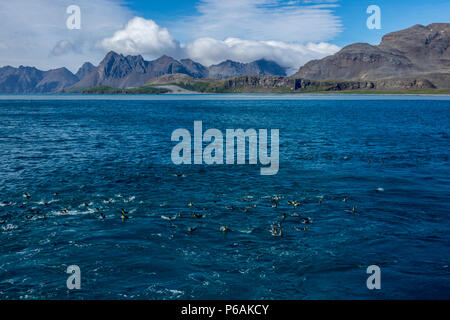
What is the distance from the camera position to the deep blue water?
21.1 metres

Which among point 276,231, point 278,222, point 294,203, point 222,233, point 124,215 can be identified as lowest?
point 222,233

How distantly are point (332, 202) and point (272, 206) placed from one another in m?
6.87

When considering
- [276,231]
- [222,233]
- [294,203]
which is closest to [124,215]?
[222,233]

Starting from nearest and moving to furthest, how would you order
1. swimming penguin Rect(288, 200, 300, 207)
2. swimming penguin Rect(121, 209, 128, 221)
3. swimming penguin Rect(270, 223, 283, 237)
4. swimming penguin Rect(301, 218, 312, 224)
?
swimming penguin Rect(270, 223, 283, 237) → swimming penguin Rect(301, 218, 312, 224) → swimming penguin Rect(121, 209, 128, 221) → swimming penguin Rect(288, 200, 300, 207)

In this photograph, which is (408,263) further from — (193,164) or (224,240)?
(193,164)

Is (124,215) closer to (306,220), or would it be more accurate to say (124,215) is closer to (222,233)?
(222,233)

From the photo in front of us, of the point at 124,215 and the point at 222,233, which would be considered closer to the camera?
the point at 222,233

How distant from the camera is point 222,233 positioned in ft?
92.4

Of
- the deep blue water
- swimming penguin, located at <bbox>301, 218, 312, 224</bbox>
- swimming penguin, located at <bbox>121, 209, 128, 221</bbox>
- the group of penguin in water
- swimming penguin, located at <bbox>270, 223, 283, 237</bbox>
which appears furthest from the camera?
swimming penguin, located at <bbox>121, 209, 128, 221</bbox>

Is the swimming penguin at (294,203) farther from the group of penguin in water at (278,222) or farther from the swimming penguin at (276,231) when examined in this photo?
the swimming penguin at (276,231)

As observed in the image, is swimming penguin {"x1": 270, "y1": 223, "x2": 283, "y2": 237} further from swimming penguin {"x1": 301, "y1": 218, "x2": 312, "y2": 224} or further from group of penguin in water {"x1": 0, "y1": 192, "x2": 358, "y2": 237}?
swimming penguin {"x1": 301, "y1": 218, "x2": 312, "y2": 224}

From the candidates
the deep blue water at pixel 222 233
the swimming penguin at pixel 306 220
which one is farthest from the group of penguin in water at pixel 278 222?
the deep blue water at pixel 222 233

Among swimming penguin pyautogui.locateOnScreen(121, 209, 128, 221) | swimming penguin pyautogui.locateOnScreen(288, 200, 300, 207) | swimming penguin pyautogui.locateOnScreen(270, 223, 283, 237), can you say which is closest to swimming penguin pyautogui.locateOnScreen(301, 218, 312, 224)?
swimming penguin pyautogui.locateOnScreen(270, 223, 283, 237)

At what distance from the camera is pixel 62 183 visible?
41.4m
